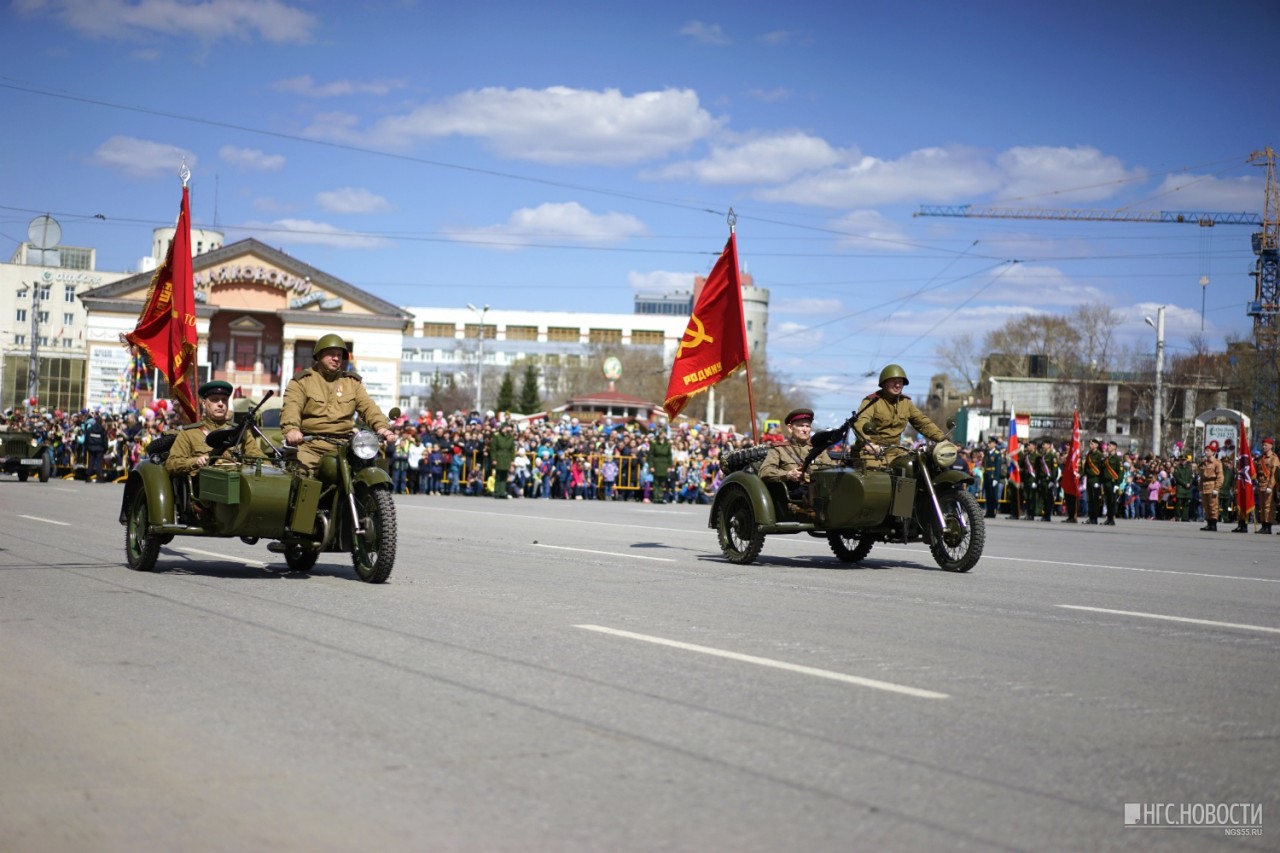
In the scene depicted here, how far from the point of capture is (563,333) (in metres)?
164

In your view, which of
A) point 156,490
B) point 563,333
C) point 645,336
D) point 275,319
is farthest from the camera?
point 563,333

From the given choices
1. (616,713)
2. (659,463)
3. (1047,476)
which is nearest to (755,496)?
(616,713)

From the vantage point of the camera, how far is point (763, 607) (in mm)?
10898

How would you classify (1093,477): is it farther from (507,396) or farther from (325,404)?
(507,396)

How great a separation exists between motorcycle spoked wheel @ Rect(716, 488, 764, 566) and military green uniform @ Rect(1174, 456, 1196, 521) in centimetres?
3300

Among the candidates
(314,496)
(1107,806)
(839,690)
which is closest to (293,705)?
(839,690)

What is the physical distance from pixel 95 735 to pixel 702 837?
2.89 meters

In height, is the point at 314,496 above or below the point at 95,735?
above

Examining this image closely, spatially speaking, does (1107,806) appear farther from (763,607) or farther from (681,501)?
(681,501)

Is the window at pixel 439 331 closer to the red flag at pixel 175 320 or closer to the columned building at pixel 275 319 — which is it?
the columned building at pixel 275 319

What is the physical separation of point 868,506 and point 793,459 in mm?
1364

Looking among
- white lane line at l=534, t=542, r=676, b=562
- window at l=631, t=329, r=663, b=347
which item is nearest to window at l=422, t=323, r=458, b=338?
window at l=631, t=329, r=663, b=347

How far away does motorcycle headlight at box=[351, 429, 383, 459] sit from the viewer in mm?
12016

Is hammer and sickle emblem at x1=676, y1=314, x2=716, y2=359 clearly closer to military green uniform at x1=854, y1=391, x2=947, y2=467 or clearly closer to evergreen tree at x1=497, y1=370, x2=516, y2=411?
military green uniform at x1=854, y1=391, x2=947, y2=467
